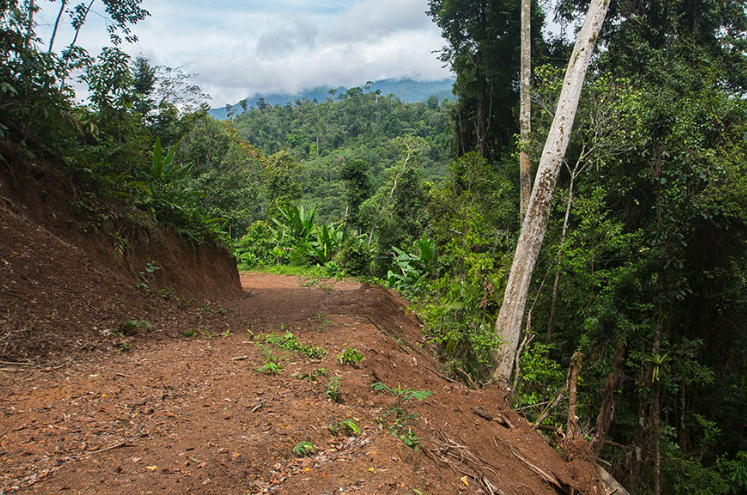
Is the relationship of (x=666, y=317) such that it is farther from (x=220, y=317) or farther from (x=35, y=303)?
(x=35, y=303)

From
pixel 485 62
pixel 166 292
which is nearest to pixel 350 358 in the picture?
pixel 166 292

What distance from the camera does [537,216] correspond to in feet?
24.1

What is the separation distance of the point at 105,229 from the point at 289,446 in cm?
407

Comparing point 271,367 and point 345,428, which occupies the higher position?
point 271,367

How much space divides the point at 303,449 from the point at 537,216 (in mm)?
5978

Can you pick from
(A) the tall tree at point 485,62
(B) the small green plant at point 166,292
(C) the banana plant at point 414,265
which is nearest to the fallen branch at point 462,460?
(B) the small green plant at point 166,292

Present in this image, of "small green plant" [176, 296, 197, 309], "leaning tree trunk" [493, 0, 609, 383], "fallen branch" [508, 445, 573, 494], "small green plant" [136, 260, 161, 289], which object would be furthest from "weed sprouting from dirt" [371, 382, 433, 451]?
"leaning tree trunk" [493, 0, 609, 383]

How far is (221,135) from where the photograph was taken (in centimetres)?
2394

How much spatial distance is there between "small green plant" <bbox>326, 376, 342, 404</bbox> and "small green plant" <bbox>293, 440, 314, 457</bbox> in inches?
28.1

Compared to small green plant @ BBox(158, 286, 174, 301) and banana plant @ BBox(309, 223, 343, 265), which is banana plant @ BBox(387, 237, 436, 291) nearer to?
banana plant @ BBox(309, 223, 343, 265)

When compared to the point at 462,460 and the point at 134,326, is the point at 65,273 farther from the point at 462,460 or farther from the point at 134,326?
the point at 462,460

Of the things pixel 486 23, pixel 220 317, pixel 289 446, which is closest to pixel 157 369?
pixel 289 446

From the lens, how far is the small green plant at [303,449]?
249 cm

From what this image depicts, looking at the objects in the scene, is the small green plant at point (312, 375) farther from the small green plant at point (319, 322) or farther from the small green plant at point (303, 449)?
the small green plant at point (319, 322)
